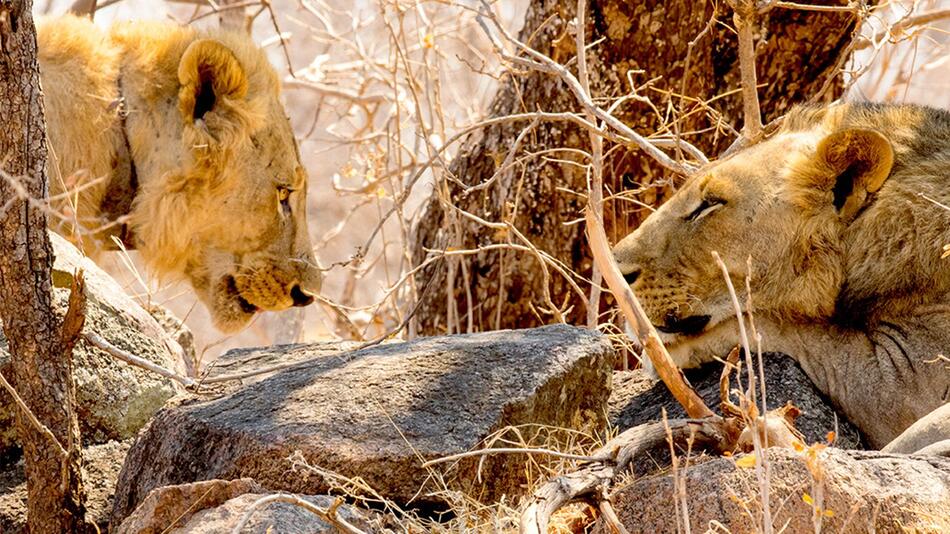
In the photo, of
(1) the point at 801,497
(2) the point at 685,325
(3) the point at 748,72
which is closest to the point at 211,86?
(3) the point at 748,72

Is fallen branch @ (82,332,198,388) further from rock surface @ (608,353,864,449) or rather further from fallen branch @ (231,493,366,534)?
rock surface @ (608,353,864,449)

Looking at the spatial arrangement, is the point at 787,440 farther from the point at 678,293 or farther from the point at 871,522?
the point at 678,293

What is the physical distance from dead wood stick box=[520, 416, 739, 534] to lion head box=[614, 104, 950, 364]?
30.6 inches

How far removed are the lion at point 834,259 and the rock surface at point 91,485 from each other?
5.05 feet

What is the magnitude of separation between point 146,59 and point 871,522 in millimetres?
3618

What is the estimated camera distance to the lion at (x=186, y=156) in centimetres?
507

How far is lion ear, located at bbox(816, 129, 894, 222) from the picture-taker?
11.7 feet

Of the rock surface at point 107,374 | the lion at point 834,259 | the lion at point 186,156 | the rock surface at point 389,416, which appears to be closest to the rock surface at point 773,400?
the lion at point 834,259

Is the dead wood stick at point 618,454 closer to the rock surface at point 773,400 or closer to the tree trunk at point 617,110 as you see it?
the rock surface at point 773,400

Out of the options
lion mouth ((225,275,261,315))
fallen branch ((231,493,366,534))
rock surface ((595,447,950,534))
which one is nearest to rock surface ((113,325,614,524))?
fallen branch ((231,493,366,534))

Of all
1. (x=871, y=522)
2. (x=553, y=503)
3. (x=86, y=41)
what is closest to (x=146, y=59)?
(x=86, y=41)

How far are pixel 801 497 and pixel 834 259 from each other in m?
1.18

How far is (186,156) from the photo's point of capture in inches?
207

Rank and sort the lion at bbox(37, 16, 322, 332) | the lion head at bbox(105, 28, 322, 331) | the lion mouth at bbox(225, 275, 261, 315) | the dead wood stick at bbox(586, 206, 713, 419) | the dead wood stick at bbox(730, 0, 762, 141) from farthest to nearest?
1. the lion mouth at bbox(225, 275, 261, 315)
2. the lion head at bbox(105, 28, 322, 331)
3. the lion at bbox(37, 16, 322, 332)
4. the dead wood stick at bbox(730, 0, 762, 141)
5. the dead wood stick at bbox(586, 206, 713, 419)
